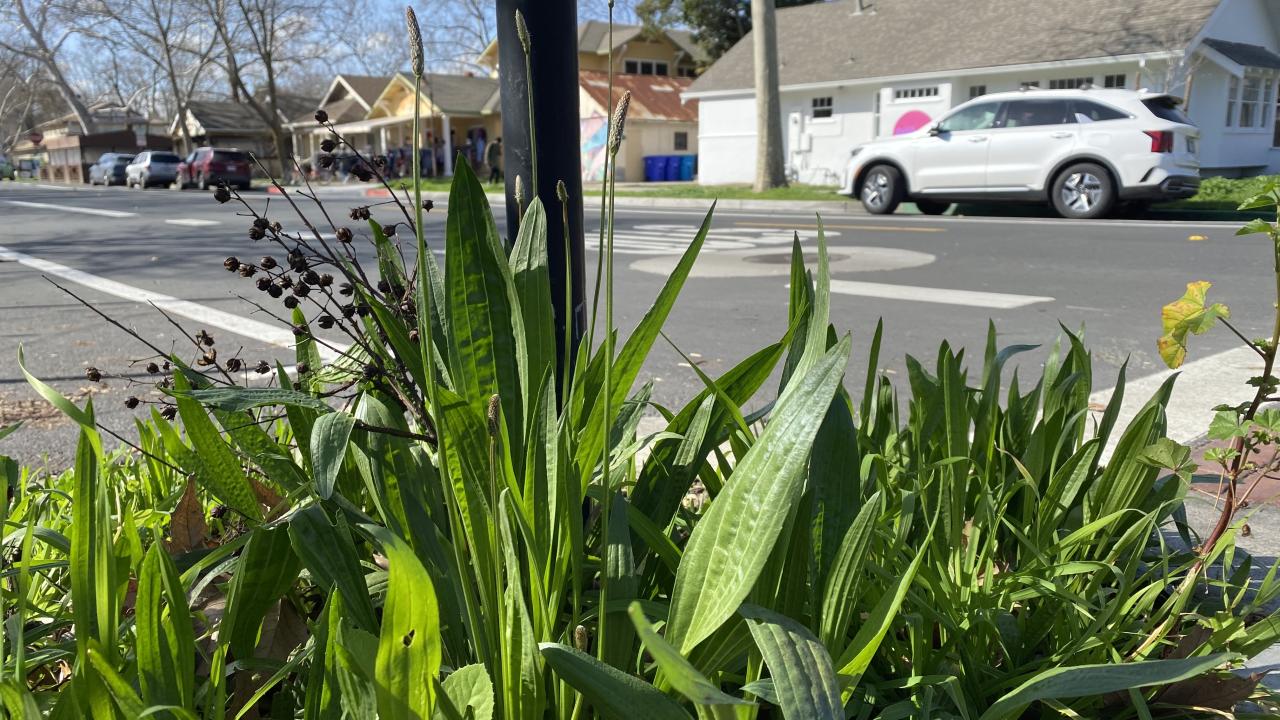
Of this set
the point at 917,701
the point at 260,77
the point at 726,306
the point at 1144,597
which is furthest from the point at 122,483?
the point at 260,77

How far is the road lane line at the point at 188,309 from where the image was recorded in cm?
543

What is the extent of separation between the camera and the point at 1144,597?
58.3 inches

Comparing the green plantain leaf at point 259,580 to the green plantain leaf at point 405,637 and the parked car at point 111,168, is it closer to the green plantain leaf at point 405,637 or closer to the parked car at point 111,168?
the green plantain leaf at point 405,637

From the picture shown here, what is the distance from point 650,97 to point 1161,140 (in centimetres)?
2744

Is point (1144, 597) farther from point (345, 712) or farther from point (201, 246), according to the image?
point (201, 246)

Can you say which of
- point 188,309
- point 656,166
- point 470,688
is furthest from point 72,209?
point 470,688

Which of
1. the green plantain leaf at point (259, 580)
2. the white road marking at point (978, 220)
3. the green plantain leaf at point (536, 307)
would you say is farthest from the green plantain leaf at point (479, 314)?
the white road marking at point (978, 220)

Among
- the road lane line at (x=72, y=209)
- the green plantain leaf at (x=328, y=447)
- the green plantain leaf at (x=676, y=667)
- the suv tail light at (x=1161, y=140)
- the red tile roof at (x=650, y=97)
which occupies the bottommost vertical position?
the green plantain leaf at (x=676, y=667)

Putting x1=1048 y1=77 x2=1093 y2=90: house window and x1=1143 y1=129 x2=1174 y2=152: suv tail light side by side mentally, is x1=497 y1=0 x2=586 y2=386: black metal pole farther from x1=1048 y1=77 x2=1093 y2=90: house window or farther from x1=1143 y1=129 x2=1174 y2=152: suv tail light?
x1=1048 y1=77 x2=1093 y2=90: house window

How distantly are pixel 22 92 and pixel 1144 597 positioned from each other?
351ft

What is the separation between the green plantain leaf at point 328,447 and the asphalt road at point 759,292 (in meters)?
1.40

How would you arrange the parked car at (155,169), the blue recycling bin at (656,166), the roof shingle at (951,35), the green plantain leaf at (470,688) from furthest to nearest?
1. the parked car at (155,169)
2. the blue recycling bin at (656,166)
3. the roof shingle at (951,35)
4. the green plantain leaf at (470,688)

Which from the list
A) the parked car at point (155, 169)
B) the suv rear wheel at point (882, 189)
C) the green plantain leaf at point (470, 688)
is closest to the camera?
the green plantain leaf at point (470, 688)

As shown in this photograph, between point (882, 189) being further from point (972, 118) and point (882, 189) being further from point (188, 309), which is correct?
point (188, 309)
